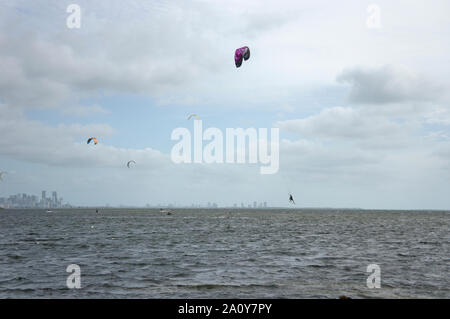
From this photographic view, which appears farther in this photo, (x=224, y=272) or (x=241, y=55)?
(x=241, y=55)

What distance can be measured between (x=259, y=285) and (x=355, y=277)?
7.06 metres

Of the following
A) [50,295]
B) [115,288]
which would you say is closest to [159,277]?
[115,288]

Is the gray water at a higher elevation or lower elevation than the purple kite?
lower

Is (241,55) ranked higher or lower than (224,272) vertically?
higher

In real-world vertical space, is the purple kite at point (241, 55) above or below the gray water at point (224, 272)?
above

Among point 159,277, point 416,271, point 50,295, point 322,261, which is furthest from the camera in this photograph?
point 322,261

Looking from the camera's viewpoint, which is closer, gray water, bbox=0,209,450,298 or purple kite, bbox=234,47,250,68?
gray water, bbox=0,209,450,298

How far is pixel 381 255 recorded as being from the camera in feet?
119

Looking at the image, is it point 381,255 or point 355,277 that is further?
point 381,255

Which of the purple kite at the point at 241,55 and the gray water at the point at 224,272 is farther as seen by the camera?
the purple kite at the point at 241,55
